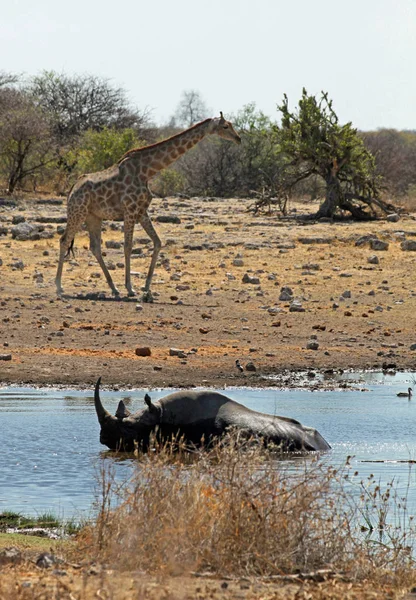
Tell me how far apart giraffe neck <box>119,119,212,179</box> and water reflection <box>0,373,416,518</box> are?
21.4 ft

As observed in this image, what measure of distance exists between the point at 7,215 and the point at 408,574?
2106 centimetres

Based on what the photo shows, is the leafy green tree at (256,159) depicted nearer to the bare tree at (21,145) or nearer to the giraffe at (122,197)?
the bare tree at (21,145)

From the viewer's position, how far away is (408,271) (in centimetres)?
2052

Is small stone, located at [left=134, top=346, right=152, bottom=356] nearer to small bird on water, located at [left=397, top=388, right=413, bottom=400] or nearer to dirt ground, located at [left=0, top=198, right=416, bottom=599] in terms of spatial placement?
dirt ground, located at [left=0, top=198, right=416, bottom=599]

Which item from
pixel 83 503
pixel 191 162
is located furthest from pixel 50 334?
pixel 191 162

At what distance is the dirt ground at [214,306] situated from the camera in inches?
538

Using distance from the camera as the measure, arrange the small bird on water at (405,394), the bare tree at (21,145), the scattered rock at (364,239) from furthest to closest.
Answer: the bare tree at (21,145), the scattered rock at (364,239), the small bird on water at (405,394)

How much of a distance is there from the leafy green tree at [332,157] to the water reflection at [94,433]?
513 inches

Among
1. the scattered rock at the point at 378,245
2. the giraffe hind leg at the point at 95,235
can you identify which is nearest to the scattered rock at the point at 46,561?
the giraffe hind leg at the point at 95,235

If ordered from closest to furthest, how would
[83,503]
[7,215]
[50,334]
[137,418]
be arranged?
1. [83,503]
2. [137,418]
3. [50,334]
4. [7,215]

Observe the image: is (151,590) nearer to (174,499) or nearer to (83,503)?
(174,499)

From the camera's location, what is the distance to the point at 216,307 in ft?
56.7

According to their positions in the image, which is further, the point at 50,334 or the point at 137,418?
the point at 50,334

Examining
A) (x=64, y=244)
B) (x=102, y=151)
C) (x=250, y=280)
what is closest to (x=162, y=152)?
(x=64, y=244)
